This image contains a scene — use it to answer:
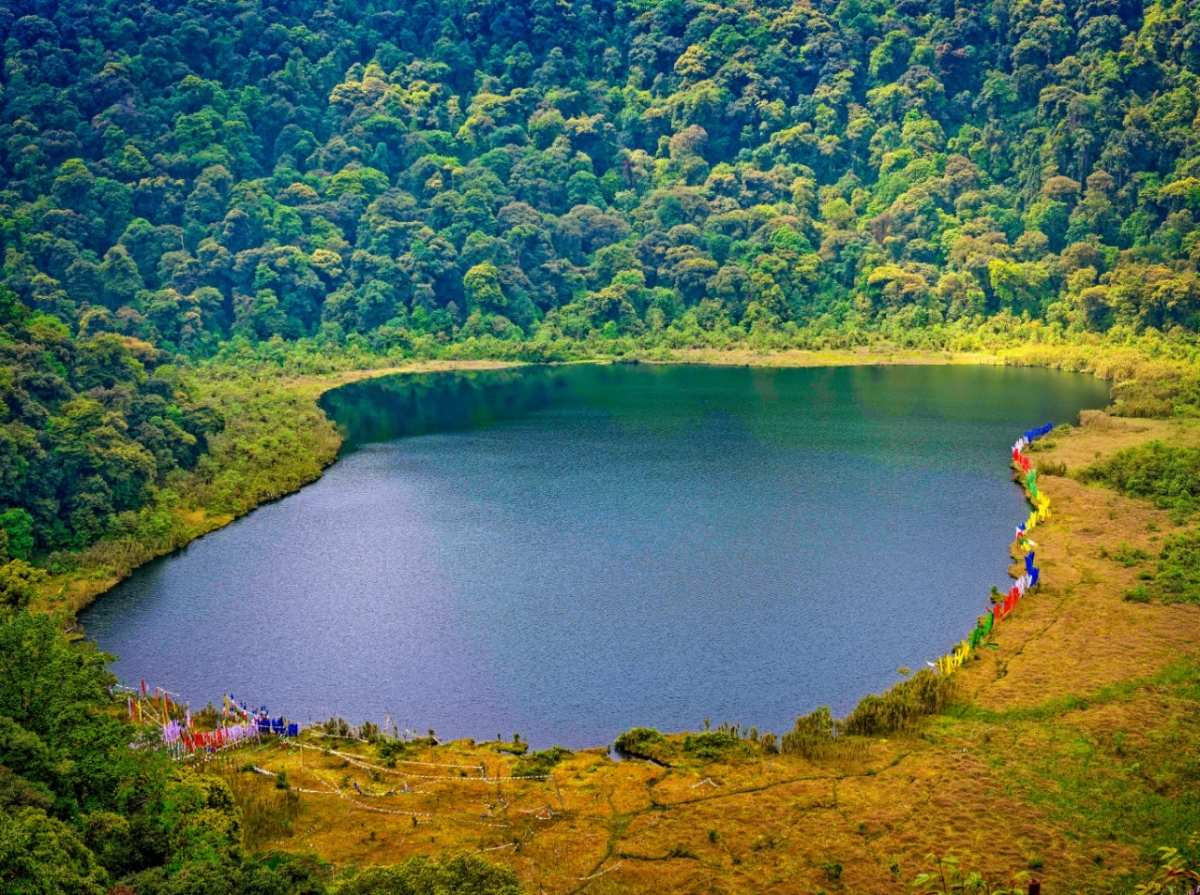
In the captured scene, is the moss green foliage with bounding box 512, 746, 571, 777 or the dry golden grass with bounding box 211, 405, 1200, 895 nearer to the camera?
the dry golden grass with bounding box 211, 405, 1200, 895

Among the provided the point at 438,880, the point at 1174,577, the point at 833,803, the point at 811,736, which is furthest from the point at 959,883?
the point at 1174,577

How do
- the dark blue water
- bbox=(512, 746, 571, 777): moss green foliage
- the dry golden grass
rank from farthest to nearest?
the dark blue water → bbox=(512, 746, 571, 777): moss green foliage → the dry golden grass

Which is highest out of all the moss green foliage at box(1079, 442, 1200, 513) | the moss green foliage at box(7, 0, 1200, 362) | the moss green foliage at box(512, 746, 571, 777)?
the moss green foliage at box(7, 0, 1200, 362)

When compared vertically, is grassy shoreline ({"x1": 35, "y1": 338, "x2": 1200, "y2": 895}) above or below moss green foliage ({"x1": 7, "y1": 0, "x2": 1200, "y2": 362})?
below

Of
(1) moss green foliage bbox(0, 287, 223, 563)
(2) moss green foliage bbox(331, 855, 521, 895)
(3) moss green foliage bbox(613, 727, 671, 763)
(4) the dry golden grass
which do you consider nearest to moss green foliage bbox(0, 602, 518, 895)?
(2) moss green foliage bbox(331, 855, 521, 895)

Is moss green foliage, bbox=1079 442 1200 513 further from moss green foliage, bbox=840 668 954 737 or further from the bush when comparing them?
the bush

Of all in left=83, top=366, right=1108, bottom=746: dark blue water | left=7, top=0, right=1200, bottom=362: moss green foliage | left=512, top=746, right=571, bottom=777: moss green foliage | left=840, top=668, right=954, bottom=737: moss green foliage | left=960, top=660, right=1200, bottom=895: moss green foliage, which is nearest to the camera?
left=960, top=660, right=1200, bottom=895: moss green foliage

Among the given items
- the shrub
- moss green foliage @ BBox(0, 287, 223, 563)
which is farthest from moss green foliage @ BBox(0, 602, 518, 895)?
moss green foliage @ BBox(0, 287, 223, 563)
